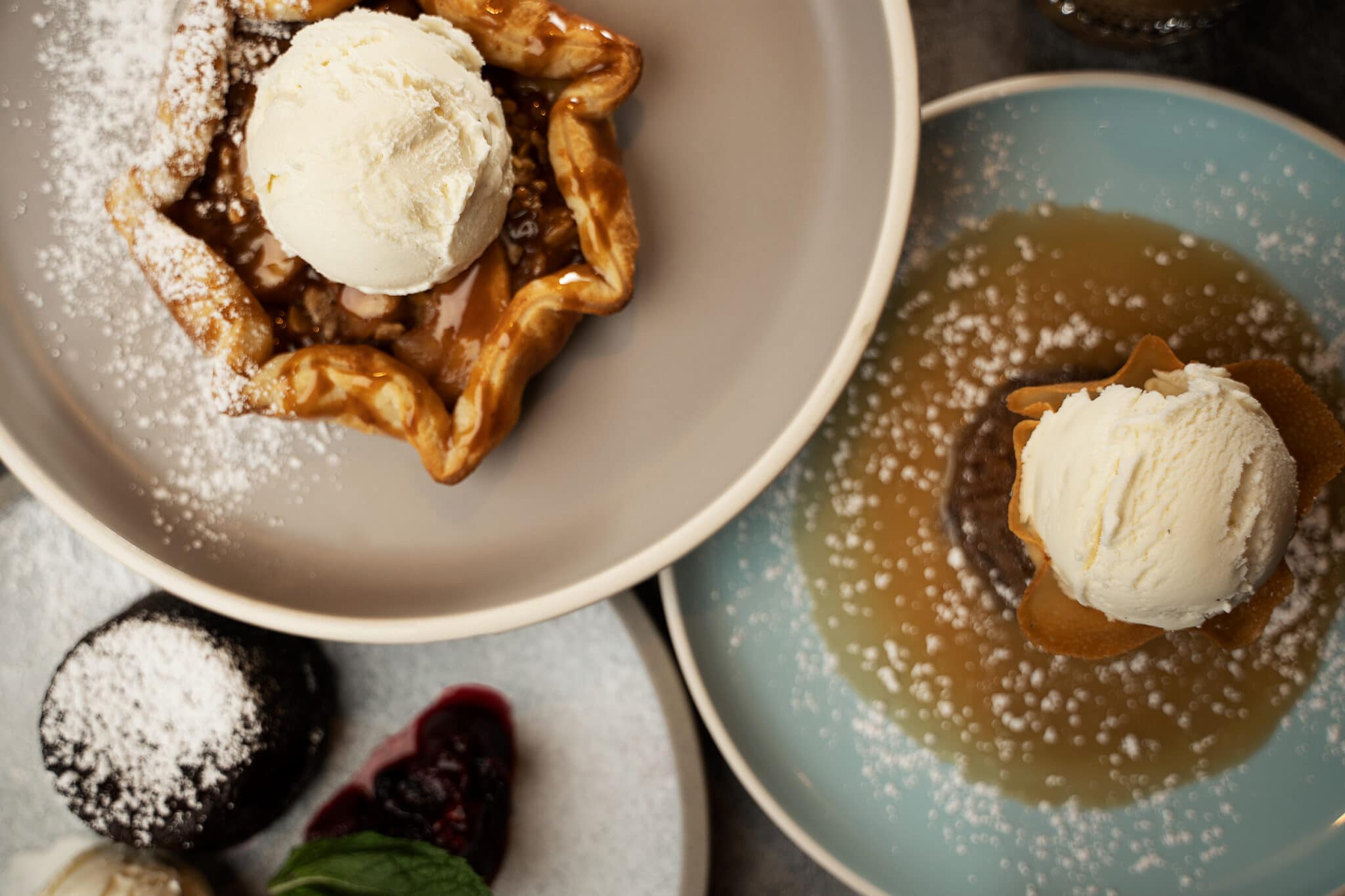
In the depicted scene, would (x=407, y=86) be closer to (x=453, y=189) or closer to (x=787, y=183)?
(x=453, y=189)

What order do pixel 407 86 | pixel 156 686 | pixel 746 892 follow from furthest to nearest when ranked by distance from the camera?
pixel 746 892
pixel 156 686
pixel 407 86

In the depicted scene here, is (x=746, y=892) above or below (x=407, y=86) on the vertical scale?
below

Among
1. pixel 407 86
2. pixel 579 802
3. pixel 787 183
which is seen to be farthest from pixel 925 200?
pixel 579 802

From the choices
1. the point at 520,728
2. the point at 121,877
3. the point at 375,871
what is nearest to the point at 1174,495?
the point at 520,728

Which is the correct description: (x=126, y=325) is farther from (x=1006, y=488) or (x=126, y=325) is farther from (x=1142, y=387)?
(x=1142, y=387)

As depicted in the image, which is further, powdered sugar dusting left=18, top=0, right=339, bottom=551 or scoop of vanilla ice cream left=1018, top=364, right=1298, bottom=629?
powdered sugar dusting left=18, top=0, right=339, bottom=551

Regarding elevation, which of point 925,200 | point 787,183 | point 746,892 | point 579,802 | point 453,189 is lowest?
point 746,892

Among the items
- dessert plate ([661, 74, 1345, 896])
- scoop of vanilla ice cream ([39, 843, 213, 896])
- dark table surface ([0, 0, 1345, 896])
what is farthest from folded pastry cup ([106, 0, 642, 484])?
scoop of vanilla ice cream ([39, 843, 213, 896])

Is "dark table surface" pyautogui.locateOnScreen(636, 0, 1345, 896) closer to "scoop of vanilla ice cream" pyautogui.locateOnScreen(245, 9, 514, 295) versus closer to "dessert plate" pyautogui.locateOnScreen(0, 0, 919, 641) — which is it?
"dessert plate" pyautogui.locateOnScreen(0, 0, 919, 641)
